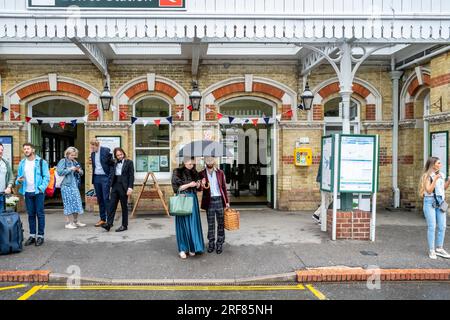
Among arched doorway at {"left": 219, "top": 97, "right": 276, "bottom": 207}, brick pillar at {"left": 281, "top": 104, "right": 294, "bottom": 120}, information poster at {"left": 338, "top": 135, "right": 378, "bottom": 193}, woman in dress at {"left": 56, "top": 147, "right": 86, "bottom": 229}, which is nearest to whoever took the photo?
information poster at {"left": 338, "top": 135, "right": 378, "bottom": 193}

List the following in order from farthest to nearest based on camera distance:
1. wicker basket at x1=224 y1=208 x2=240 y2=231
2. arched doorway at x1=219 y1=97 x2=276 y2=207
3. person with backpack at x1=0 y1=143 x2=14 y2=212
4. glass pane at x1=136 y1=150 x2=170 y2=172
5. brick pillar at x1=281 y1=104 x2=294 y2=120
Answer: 1. arched doorway at x1=219 y1=97 x2=276 y2=207
2. glass pane at x1=136 y1=150 x2=170 y2=172
3. brick pillar at x1=281 y1=104 x2=294 y2=120
4. person with backpack at x1=0 y1=143 x2=14 y2=212
5. wicker basket at x1=224 y1=208 x2=240 y2=231

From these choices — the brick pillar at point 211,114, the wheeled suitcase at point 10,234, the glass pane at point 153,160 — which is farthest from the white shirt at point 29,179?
the brick pillar at point 211,114

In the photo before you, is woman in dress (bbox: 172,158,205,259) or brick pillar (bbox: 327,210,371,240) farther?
brick pillar (bbox: 327,210,371,240)

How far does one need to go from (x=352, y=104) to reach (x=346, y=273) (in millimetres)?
7644

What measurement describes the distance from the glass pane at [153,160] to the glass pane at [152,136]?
21cm

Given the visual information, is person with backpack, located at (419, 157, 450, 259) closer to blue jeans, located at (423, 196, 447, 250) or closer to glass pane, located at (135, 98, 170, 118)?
blue jeans, located at (423, 196, 447, 250)

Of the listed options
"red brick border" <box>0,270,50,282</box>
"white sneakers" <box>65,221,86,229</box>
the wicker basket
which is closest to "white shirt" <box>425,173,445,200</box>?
the wicker basket

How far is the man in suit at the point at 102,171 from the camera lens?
9.13 metres

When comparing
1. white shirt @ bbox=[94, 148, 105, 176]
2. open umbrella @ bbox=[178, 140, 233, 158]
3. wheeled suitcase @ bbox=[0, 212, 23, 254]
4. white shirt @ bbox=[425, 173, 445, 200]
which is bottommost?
wheeled suitcase @ bbox=[0, 212, 23, 254]

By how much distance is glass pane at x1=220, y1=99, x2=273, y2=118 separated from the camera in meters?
12.4

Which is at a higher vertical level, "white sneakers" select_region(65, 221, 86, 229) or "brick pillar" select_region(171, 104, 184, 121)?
"brick pillar" select_region(171, 104, 184, 121)

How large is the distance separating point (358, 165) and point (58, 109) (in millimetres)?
8874

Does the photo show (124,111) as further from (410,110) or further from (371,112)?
(410,110)

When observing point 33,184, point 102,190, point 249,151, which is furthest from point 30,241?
point 249,151
